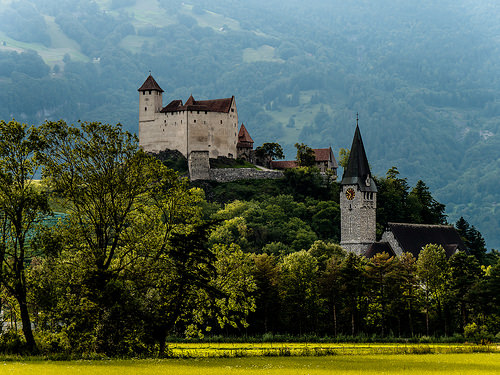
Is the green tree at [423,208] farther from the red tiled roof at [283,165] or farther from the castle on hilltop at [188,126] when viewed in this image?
the castle on hilltop at [188,126]

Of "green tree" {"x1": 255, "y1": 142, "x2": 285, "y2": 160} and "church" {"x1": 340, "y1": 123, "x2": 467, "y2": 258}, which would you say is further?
"green tree" {"x1": 255, "y1": 142, "x2": 285, "y2": 160}

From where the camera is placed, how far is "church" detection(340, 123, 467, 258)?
11056cm

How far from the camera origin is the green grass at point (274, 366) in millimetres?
38750

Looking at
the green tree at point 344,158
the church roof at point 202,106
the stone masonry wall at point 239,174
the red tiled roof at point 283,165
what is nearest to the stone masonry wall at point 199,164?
the stone masonry wall at point 239,174

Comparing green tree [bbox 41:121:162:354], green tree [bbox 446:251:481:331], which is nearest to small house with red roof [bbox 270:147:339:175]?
green tree [bbox 446:251:481:331]

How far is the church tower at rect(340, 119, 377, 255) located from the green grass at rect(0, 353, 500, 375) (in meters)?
61.2

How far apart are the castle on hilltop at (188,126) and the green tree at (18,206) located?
97507 mm

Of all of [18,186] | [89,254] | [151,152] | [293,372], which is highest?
[151,152]

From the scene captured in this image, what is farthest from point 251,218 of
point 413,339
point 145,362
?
point 145,362

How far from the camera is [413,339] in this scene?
249ft

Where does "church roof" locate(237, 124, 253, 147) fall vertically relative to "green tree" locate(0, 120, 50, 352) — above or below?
above

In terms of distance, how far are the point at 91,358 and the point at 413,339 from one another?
3900cm

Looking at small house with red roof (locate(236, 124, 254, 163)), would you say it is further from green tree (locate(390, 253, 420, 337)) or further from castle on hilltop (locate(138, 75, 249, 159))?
green tree (locate(390, 253, 420, 337))

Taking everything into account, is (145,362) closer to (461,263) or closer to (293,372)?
(293,372)
